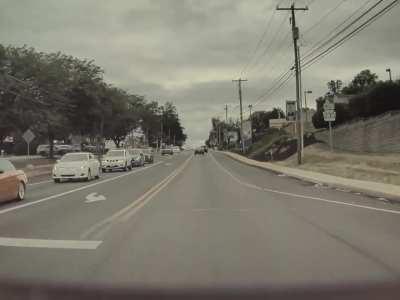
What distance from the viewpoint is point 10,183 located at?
18.7 meters

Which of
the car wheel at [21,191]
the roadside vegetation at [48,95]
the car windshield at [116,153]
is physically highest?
the roadside vegetation at [48,95]

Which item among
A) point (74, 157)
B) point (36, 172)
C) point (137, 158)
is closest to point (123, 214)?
point (74, 157)

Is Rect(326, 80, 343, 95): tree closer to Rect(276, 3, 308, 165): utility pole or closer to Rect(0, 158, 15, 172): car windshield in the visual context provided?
Rect(276, 3, 308, 165): utility pole

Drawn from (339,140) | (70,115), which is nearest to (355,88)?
(339,140)

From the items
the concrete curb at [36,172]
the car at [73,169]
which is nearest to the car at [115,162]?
the concrete curb at [36,172]

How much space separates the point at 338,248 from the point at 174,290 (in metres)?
3.97

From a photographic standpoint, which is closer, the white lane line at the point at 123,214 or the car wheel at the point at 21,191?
the white lane line at the point at 123,214

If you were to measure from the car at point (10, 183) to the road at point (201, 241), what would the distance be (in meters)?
0.40

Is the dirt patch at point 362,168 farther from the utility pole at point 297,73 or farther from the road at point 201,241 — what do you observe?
the road at point 201,241

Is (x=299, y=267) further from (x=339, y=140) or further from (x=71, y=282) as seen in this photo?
(x=339, y=140)

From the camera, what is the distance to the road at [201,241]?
7867mm

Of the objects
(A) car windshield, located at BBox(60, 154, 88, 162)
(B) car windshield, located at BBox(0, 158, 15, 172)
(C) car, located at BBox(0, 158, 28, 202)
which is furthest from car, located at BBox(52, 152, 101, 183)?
(B) car windshield, located at BBox(0, 158, 15, 172)

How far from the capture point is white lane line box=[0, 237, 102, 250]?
33.3 ft

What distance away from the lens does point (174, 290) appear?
22.9 ft
